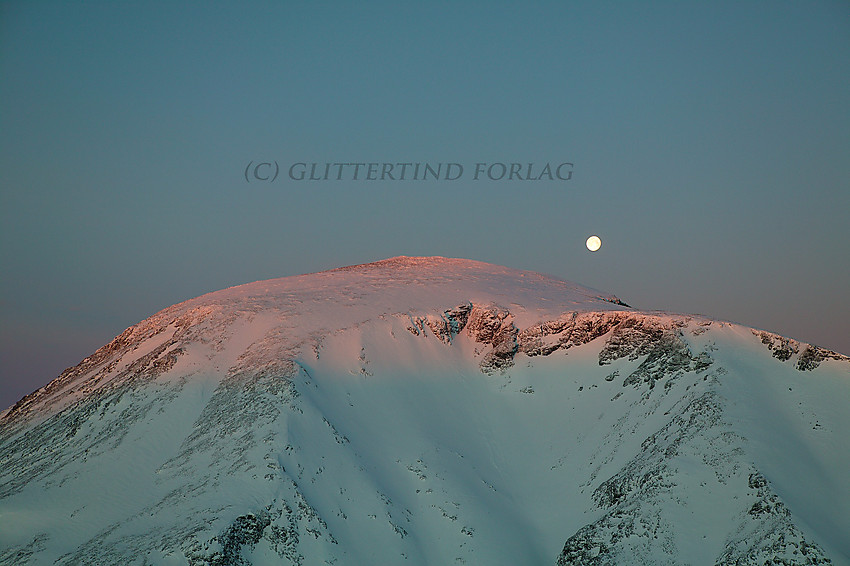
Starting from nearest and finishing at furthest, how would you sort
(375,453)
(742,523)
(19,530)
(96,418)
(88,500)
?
(742,523)
(19,530)
(88,500)
(375,453)
(96,418)

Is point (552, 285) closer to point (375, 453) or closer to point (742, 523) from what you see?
point (375, 453)

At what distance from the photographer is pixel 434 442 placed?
166 feet

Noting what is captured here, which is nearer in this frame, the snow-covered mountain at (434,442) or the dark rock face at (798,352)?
the snow-covered mountain at (434,442)

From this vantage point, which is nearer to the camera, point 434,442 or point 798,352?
point 798,352

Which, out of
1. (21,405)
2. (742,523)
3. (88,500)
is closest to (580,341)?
(742,523)

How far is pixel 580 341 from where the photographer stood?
5959cm

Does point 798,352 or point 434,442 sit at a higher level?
point 434,442

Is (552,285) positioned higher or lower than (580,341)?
higher

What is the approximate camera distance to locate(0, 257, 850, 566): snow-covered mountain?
37750 millimetres

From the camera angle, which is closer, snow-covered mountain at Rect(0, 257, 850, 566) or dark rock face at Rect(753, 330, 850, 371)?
snow-covered mountain at Rect(0, 257, 850, 566)

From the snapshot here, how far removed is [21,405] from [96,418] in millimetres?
19152

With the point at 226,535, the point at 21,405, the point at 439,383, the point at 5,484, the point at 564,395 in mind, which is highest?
the point at 21,405

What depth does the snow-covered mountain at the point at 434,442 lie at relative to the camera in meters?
37.8

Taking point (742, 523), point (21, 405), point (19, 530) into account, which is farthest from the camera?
point (21, 405)
